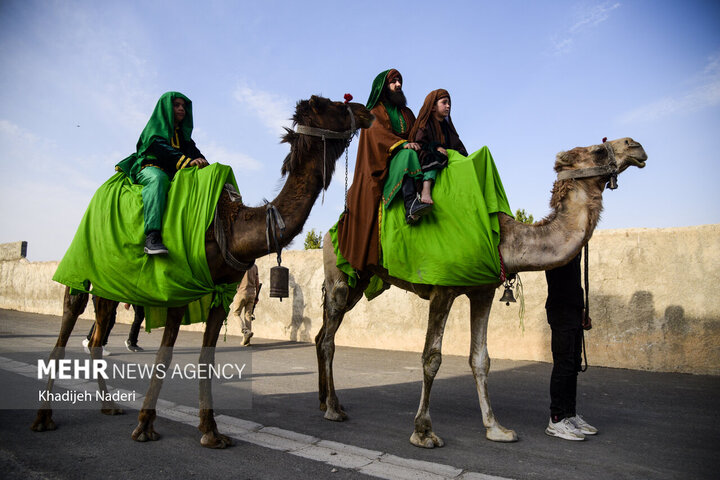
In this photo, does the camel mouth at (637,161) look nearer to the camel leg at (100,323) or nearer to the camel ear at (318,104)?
the camel ear at (318,104)

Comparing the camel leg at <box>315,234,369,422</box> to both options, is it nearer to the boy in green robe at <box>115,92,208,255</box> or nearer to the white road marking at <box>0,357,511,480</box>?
the white road marking at <box>0,357,511,480</box>

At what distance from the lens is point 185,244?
3.98 metres

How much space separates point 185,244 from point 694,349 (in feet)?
25.8

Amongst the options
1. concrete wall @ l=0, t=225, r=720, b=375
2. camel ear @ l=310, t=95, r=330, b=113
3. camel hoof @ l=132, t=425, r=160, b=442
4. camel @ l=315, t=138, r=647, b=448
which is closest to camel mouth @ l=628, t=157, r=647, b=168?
camel @ l=315, t=138, r=647, b=448

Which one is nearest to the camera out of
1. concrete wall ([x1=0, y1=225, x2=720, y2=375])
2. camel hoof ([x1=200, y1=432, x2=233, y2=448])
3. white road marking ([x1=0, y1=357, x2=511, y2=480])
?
white road marking ([x1=0, y1=357, x2=511, y2=480])

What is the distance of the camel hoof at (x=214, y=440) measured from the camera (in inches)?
148

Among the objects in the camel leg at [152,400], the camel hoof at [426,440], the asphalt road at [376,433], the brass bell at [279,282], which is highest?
the brass bell at [279,282]

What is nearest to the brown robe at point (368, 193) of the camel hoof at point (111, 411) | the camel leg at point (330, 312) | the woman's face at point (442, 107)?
the woman's face at point (442, 107)

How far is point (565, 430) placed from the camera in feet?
13.6

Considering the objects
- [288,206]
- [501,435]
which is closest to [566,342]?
[501,435]

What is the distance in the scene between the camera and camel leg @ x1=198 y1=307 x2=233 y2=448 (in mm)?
3775

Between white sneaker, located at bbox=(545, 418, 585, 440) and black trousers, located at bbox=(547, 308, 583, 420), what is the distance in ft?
0.20

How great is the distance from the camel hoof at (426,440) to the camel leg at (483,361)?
50 cm

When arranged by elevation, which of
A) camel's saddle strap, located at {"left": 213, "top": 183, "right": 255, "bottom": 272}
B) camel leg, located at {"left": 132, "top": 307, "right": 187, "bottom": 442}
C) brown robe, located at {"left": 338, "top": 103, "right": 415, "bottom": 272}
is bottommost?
camel leg, located at {"left": 132, "top": 307, "right": 187, "bottom": 442}
